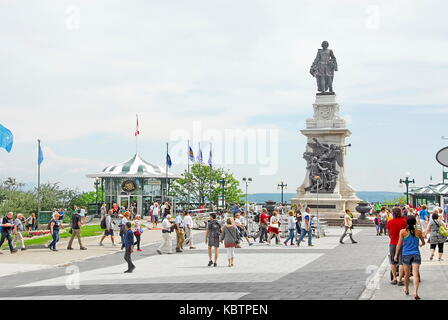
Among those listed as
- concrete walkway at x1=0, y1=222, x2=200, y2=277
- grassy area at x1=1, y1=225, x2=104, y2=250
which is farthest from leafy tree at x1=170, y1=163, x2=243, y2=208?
concrete walkway at x1=0, y1=222, x2=200, y2=277

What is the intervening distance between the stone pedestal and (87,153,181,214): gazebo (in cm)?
1406

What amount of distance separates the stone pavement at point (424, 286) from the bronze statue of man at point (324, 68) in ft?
111

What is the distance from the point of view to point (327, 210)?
48.4 meters

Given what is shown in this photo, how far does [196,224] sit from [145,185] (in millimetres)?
19792

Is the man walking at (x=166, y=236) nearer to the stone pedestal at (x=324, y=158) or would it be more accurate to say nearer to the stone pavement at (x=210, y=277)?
the stone pavement at (x=210, y=277)

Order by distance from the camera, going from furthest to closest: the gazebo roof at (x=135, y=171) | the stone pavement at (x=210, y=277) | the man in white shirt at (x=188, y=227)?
the gazebo roof at (x=135, y=171)
the man in white shirt at (x=188, y=227)
the stone pavement at (x=210, y=277)

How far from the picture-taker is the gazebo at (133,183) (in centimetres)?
5881

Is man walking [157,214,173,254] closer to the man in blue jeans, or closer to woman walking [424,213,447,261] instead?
the man in blue jeans

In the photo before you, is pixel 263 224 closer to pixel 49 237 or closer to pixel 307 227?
pixel 307 227

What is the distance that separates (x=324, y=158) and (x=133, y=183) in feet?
61.1

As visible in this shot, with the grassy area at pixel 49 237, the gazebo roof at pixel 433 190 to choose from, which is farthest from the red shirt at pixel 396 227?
the gazebo roof at pixel 433 190

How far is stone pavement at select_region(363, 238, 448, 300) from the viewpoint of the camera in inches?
507

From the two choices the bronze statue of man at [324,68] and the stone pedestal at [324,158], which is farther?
the bronze statue of man at [324,68]
